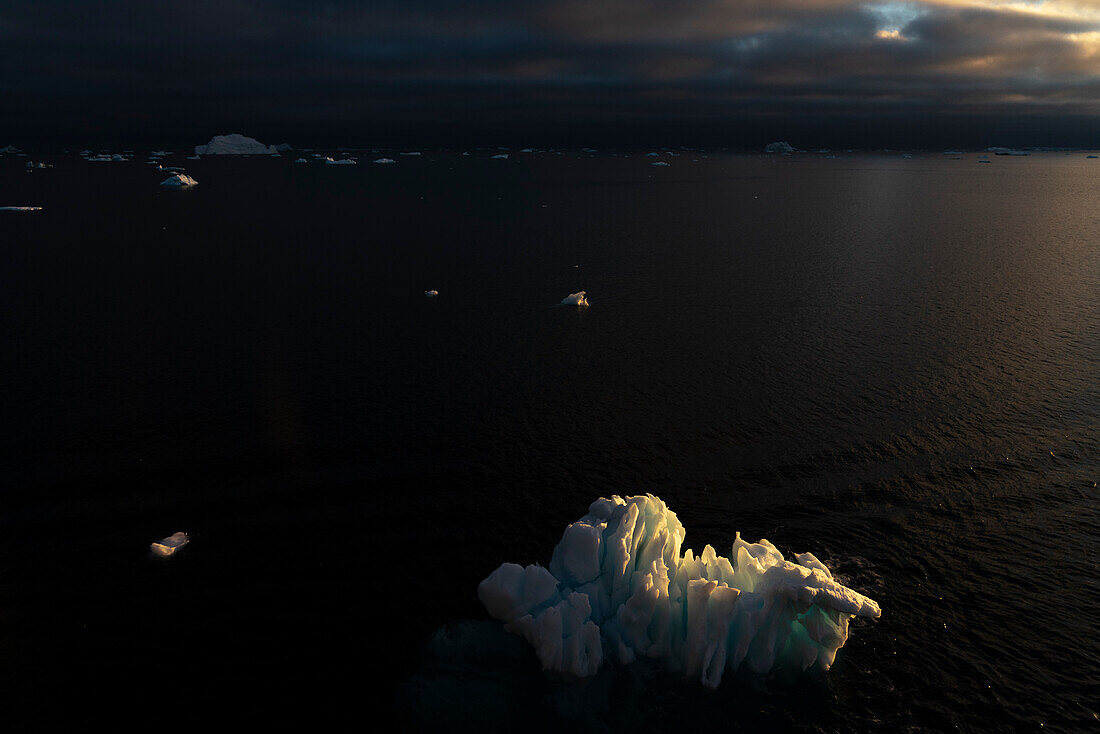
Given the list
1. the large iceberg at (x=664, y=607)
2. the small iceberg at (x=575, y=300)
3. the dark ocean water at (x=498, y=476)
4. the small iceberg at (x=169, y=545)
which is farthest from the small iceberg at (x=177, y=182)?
the large iceberg at (x=664, y=607)

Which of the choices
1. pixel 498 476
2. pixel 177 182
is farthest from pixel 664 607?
pixel 177 182

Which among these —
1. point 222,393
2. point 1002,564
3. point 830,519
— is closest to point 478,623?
point 830,519

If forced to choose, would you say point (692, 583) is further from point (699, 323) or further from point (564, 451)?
point (699, 323)

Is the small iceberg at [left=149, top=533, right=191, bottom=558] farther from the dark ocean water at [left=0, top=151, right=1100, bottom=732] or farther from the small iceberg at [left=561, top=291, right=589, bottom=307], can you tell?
the small iceberg at [left=561, top=291, right=589, bottom=307]

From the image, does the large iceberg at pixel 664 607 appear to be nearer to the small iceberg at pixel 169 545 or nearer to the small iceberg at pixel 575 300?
the small iceberg at pixel 169 545

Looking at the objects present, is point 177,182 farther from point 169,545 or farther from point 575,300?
point 169,545

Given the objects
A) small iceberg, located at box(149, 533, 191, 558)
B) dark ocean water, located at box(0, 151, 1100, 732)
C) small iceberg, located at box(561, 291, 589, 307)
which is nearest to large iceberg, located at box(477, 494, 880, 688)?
dark ocean water, located at box(0, 151, 1100, 732)
